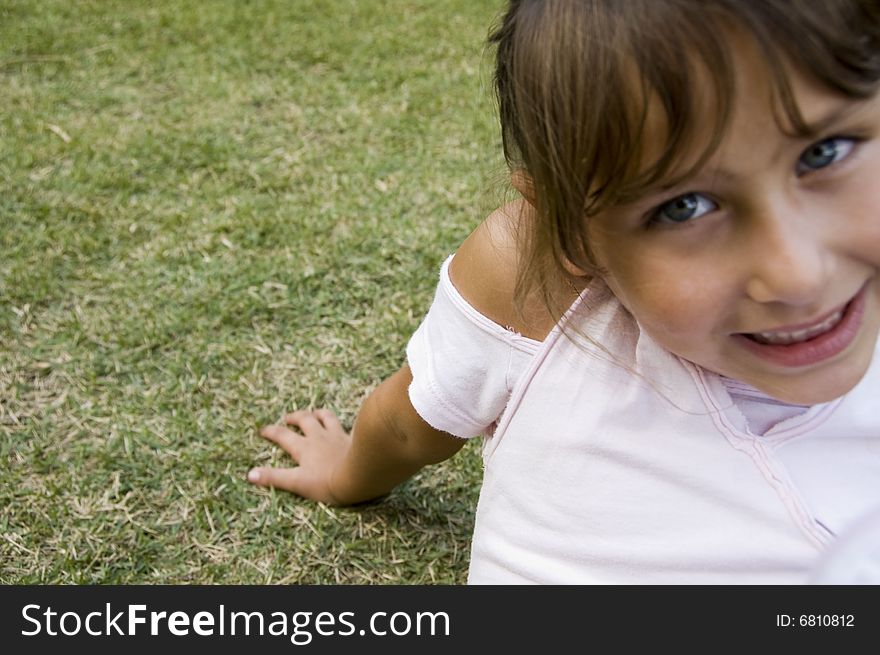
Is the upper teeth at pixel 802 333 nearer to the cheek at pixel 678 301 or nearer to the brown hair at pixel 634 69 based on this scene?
the cheek at pixel 678 301

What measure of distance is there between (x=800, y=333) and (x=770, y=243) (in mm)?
145

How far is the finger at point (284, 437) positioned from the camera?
170cm

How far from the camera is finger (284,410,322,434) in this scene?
68.7 inches

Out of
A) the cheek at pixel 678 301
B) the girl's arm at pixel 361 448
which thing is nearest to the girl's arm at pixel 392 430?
the girl's arm at pixel 361 448

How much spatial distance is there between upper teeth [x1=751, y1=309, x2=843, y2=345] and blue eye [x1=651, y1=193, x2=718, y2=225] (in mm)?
155

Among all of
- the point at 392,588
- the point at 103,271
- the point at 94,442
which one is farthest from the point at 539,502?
the point at 103,271

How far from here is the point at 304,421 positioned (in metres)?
1.76

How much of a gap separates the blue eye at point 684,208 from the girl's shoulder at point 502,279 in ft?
0.95

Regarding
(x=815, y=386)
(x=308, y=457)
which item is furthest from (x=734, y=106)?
(x=308, y=457)

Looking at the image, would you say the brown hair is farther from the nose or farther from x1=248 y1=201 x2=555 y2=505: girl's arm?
x1=248 y1=201 x2=555 y2=505: girl's arm

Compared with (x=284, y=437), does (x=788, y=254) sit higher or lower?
higher

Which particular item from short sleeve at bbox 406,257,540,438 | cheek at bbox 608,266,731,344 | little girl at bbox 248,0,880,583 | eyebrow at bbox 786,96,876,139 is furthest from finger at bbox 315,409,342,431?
eyebrow at bbox 786,96,876,139

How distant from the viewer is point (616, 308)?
1.10 m

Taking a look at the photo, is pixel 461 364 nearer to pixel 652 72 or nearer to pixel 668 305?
pixel 668 305
